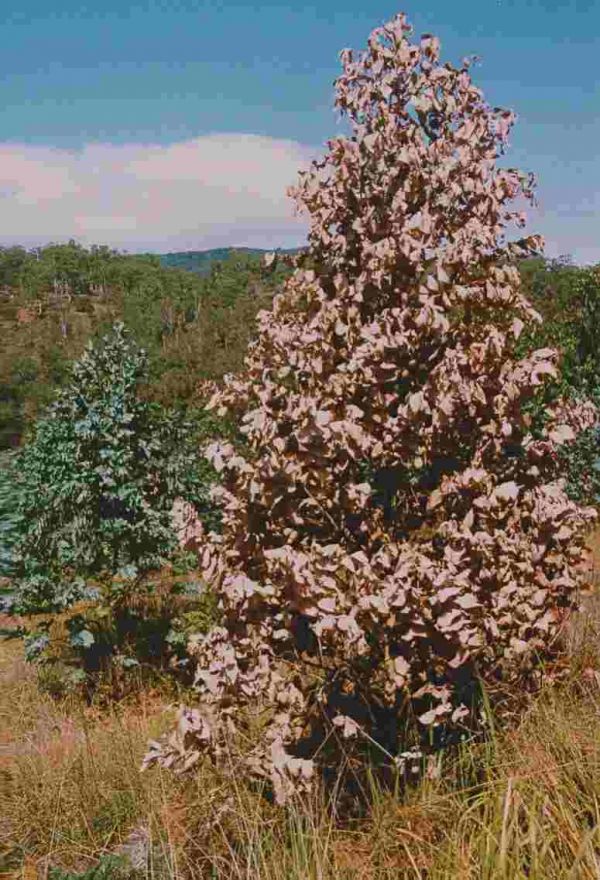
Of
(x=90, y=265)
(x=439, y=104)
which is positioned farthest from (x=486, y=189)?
(x=90, y=265)

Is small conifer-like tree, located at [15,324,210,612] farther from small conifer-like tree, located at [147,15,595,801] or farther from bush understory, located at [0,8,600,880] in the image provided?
small conifer-like tree, located at [147,15,595,801]

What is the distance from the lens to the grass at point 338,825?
121 inches

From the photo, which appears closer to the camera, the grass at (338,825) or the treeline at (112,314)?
the grass at (338,825)

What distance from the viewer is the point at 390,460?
424 cm

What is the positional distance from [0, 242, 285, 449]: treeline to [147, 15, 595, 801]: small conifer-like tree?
85 cm

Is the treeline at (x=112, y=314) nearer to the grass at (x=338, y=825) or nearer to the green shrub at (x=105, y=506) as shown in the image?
the green shrub at (x=105, y=506)

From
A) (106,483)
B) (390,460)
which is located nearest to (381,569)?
(390,460)

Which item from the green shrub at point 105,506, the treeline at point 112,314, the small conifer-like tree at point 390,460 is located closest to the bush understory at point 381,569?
the small conifer-like tree at point 390,460

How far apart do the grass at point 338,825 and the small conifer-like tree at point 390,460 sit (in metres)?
0.24

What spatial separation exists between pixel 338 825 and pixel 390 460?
185 centimetres

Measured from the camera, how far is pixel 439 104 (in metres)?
4.13

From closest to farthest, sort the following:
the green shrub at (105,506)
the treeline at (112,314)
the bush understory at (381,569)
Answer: the bush understory at (381,569) → the green shrub at (105,506) → the treeline at (112,314)

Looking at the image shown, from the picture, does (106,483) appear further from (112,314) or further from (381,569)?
(112,314)

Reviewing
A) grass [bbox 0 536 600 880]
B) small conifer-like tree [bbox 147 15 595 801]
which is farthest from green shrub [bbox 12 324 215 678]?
small conifer-like tree [bbox 147 15 595 801]
